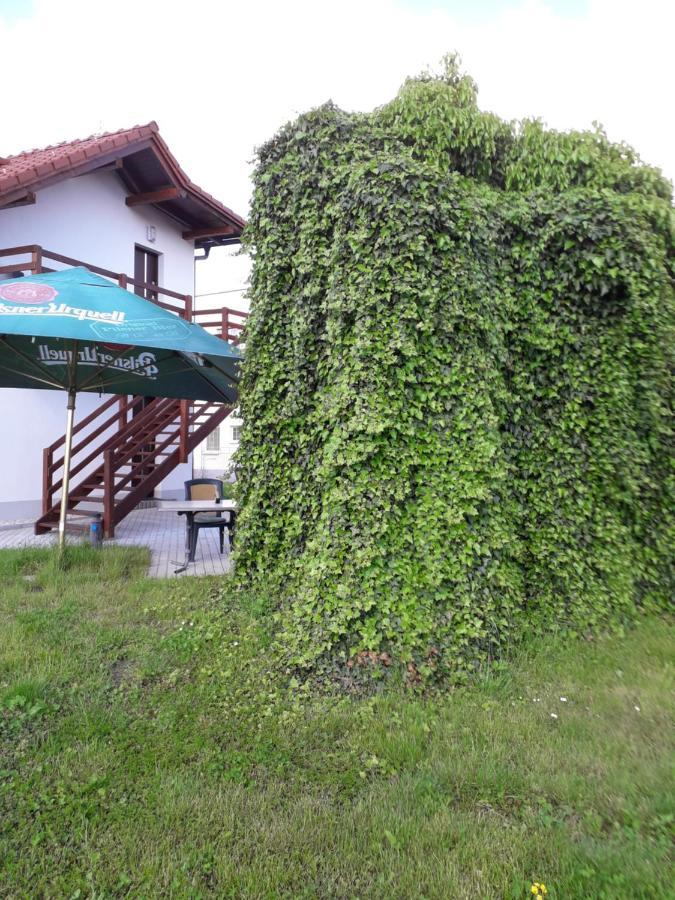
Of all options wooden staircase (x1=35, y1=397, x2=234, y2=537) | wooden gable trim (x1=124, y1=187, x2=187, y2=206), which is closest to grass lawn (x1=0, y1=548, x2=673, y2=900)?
wooden staircase (x1=35, y1=397, x2=234, y2=537)

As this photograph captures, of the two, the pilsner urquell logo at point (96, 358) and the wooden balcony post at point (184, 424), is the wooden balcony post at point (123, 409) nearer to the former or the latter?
the wooden balcony post at point (184, 424)

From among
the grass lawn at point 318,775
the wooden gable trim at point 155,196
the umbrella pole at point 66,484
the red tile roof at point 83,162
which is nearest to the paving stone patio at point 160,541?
the umbrella pole at point 66,484

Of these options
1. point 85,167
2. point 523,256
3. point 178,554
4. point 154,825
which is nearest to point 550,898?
point 154,825

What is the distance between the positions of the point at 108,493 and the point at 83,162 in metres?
5.87

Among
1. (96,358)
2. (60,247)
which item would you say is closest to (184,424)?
(96,358)

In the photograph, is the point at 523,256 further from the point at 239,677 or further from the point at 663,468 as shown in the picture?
the point at 239,677

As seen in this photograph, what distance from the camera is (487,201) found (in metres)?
4.18

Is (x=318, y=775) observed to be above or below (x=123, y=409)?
below

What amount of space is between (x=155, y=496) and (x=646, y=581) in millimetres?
10584

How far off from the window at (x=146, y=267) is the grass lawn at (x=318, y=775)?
10.3 meters

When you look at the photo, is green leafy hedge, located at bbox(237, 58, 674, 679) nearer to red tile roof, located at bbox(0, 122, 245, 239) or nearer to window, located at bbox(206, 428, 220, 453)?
red tile roof, located at bbox(0, 122, 245, 239)

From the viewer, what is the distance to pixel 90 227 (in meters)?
11.0

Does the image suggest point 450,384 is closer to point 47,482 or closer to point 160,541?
point 160,541

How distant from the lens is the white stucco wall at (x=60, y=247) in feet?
30.1
